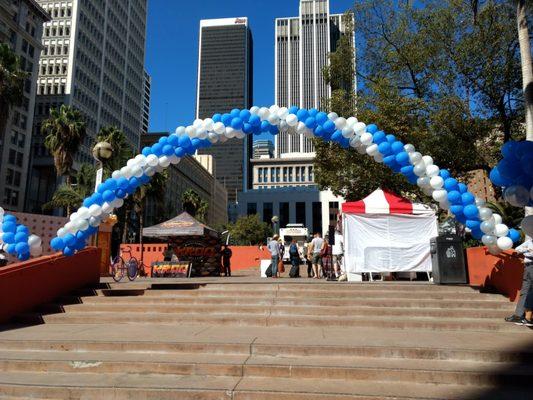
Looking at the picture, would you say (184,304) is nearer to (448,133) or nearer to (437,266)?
(437,266)

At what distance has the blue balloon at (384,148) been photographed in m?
10.7

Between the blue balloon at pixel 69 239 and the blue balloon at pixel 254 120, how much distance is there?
5226mm

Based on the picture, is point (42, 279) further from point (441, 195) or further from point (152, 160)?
point (441, 195)

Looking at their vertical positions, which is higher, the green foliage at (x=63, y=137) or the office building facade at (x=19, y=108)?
the office building facade at (x=19, y=108)

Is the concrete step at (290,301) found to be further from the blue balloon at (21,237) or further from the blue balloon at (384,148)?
the blue balloon at (384,148)

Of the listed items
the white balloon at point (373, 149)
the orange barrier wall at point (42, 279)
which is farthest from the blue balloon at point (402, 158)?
the orange barrier wall at point (42, 279)

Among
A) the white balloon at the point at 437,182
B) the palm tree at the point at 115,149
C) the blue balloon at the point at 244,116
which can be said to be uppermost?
the palm tree at the point at 115,149

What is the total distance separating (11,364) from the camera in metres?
5.80

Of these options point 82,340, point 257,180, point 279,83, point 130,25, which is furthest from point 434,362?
point 279,83

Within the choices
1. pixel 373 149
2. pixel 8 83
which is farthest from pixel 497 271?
pixel 8 83

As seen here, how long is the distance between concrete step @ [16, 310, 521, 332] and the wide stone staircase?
20mm

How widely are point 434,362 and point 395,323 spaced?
78.9 inches

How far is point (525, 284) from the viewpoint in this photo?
7238 mm

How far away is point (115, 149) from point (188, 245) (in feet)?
60.4
